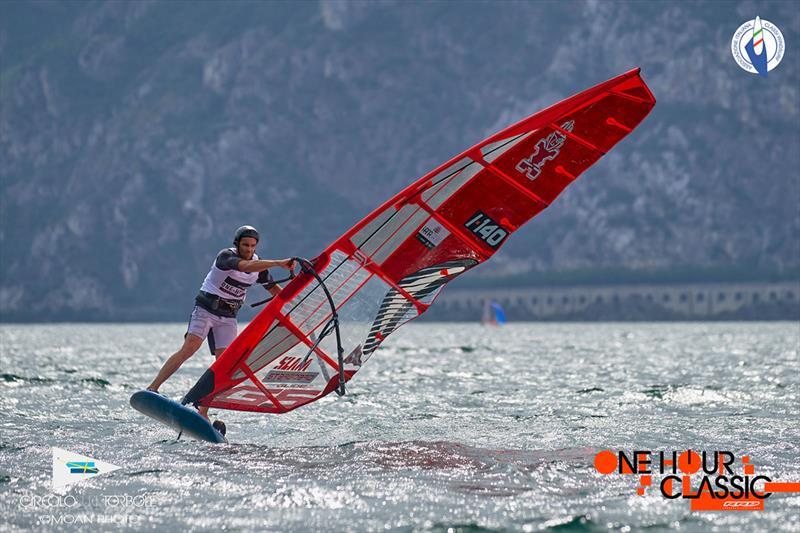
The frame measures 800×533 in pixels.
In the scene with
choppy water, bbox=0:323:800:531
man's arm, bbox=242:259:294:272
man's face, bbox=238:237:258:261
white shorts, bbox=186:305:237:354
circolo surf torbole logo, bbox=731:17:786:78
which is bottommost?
choppy water, bbox=0:323:800:531

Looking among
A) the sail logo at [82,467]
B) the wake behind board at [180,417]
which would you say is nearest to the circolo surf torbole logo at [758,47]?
the wake behind board at [180,417]

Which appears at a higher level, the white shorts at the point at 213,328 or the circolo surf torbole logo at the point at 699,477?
the white shorts at the point at 213,328

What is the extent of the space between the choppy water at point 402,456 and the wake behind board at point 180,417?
273mm

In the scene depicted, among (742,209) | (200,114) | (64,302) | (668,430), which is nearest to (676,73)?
(742,209)

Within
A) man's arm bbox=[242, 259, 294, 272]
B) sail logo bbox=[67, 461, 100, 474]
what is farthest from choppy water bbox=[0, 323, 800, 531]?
man's arm bbox=[242, 259, 294, 272]

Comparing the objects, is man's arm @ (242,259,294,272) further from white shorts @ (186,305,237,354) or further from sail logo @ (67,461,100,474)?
sail logo @ (67,461,100,474)

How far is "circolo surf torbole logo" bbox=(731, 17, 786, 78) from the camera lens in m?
152

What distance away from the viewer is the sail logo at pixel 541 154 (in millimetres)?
12227

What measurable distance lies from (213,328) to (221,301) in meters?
0.40

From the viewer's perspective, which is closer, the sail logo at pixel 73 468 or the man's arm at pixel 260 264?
the sail logo at pixel 73 468

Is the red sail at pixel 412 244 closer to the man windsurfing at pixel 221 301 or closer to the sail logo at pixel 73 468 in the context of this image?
the man windsurfing at pixel 221 301

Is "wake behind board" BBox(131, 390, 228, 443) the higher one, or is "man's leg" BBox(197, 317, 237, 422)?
"man's leg" BBox(197, 317, 237, 422)

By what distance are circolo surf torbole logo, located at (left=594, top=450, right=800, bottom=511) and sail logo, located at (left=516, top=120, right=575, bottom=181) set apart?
325 cm

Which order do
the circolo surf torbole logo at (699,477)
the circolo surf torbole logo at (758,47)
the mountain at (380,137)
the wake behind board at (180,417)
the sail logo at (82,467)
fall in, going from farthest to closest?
the mountain at (380,137)
the circolo surf torbole logo at (758,47)
the wake behind board at (180,417)
the sail logo at (82,467)
the circolo surf torbole logo at (699,477)
